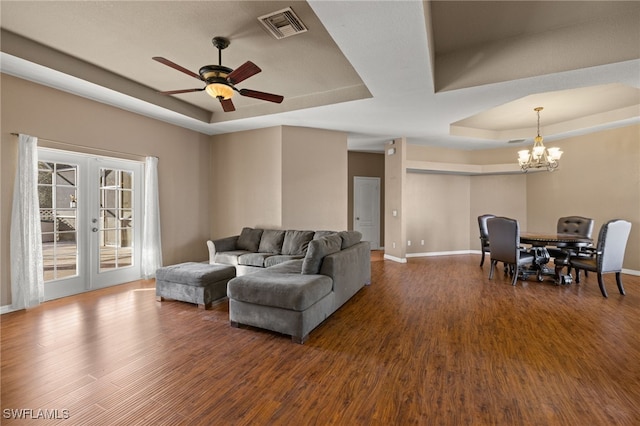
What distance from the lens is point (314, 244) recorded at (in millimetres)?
3234

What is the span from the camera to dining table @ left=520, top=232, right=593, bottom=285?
4.50 meters

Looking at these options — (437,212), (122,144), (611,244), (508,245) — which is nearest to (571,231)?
(611,244)

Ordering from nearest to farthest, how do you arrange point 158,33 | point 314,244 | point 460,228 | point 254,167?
1. point 158,33
2. point 314,244
3. point 254,167
4. point 460,228

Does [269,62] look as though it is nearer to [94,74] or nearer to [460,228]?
[94,74]

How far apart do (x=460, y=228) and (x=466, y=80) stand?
5.31 m

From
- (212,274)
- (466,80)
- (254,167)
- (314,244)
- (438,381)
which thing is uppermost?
(466,80)

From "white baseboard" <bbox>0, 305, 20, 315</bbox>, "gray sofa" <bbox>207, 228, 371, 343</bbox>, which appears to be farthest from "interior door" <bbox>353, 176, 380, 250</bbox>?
"white baseboard" <bbox>0, 305, 20, 315</bbox>

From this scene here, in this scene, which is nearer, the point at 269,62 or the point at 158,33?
the point at 158,33

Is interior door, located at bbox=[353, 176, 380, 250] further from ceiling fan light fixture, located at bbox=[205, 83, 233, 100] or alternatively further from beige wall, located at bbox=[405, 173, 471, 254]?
ceiling fan light fixture, located at bbox=[205, 83, 233, 100]

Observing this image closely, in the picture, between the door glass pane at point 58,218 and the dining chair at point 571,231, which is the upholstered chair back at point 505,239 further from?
the door glass pane at point 58,218

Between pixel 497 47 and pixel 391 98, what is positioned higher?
pixel 497 47

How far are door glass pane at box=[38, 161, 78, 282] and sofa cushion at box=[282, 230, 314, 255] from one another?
311cm

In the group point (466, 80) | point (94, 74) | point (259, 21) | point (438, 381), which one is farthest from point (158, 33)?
point (438, 381)

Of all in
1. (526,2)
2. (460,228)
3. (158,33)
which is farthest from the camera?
(460,228)
